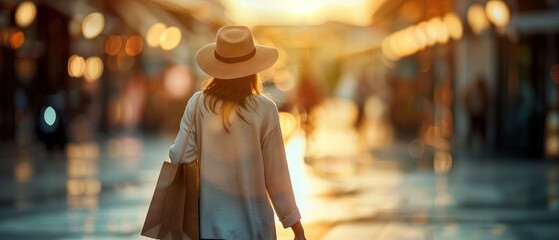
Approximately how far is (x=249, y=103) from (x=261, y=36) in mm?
55284

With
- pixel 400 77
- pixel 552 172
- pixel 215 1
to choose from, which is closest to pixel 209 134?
pixel 552 172

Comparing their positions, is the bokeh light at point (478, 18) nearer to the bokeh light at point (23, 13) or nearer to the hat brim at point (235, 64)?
the bokeh light at point (23, 13)

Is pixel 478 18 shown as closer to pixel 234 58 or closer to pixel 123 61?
pixel 123 61

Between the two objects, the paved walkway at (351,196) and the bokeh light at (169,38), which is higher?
the bokeh light at (169,38)

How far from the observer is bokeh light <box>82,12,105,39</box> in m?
31.5

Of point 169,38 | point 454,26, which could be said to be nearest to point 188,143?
point 454,26

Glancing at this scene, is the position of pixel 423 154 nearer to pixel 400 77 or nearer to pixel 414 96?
pixel 414 96

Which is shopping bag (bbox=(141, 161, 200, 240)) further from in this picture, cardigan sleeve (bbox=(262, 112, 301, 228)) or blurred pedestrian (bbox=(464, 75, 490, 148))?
blurred pedestrian (bbox=(464, 75, 490, 148))

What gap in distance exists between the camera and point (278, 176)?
198 inches

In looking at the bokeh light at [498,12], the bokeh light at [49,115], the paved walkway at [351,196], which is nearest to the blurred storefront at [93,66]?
the bokeh light at [49,115]

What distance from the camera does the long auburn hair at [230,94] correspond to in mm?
4949

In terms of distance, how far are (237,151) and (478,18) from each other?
21.5 meters

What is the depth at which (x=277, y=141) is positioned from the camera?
16.4 ft

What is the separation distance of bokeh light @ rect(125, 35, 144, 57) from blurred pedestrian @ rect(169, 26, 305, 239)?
3554 centimetres
